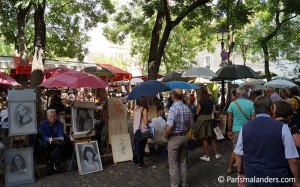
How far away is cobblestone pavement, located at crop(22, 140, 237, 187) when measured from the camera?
659 centimetres

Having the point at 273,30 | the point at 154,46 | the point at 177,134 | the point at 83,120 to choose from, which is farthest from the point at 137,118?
the point at 273,30

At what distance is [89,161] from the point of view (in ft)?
24.5

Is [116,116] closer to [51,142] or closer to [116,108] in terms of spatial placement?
[116,108]

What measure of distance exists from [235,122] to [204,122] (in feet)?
5.47

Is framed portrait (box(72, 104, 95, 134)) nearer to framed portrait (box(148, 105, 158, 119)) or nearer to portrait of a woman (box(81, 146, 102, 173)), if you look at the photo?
portrait of a woman (box(81, 146, 102, 173))

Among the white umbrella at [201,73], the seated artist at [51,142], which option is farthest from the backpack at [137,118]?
the white umbrella at [201,73]

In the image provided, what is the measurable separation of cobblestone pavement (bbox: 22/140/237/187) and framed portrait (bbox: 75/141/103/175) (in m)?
0.15

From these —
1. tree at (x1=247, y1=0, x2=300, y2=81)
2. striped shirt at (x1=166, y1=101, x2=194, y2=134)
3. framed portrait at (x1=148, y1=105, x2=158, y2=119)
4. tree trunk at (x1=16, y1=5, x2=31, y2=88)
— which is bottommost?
framed portrait at (x1=148, y1=105, x2=158, y2=119)

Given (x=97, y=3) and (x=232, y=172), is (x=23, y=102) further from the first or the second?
(x=97, y=3)

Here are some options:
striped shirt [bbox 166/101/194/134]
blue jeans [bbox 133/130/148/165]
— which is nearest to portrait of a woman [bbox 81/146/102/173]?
blue jeans [bbox 133/130/148/165]

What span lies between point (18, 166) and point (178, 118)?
3.47 m

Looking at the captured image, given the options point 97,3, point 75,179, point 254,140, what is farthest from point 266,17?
point 254,140

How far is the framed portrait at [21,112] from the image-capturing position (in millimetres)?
6742

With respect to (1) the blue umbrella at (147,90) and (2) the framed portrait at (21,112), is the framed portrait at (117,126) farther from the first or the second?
(2) the framed portrait at (21,112)
